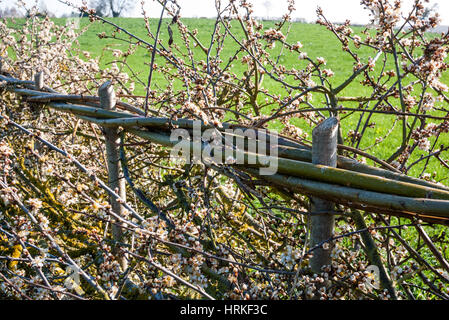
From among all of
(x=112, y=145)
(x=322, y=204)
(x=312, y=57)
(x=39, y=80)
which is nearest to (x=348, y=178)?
(x=322, y=204)

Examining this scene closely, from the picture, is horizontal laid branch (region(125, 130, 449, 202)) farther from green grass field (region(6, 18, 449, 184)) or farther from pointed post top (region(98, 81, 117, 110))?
green grass field (region(6, 18, 449, 184))

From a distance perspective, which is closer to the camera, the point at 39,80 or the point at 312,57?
the point at 39,80

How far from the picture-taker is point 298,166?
1.13 m

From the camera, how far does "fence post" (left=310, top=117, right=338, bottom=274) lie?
1143mm

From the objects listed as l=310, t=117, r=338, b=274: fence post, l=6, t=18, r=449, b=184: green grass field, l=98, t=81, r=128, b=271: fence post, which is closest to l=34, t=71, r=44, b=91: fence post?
l=98, t=81, r=128, b=271: fence post

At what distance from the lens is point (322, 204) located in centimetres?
125

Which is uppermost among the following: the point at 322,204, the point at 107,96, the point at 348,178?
the point at 107,96

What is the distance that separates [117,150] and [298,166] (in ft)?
3.42

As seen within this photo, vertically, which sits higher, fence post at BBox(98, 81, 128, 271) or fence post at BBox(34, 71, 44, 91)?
fence post at BBox(34, 71, 44, 91)

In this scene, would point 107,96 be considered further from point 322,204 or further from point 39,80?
point 322,204

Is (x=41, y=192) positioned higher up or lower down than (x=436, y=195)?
lower down
